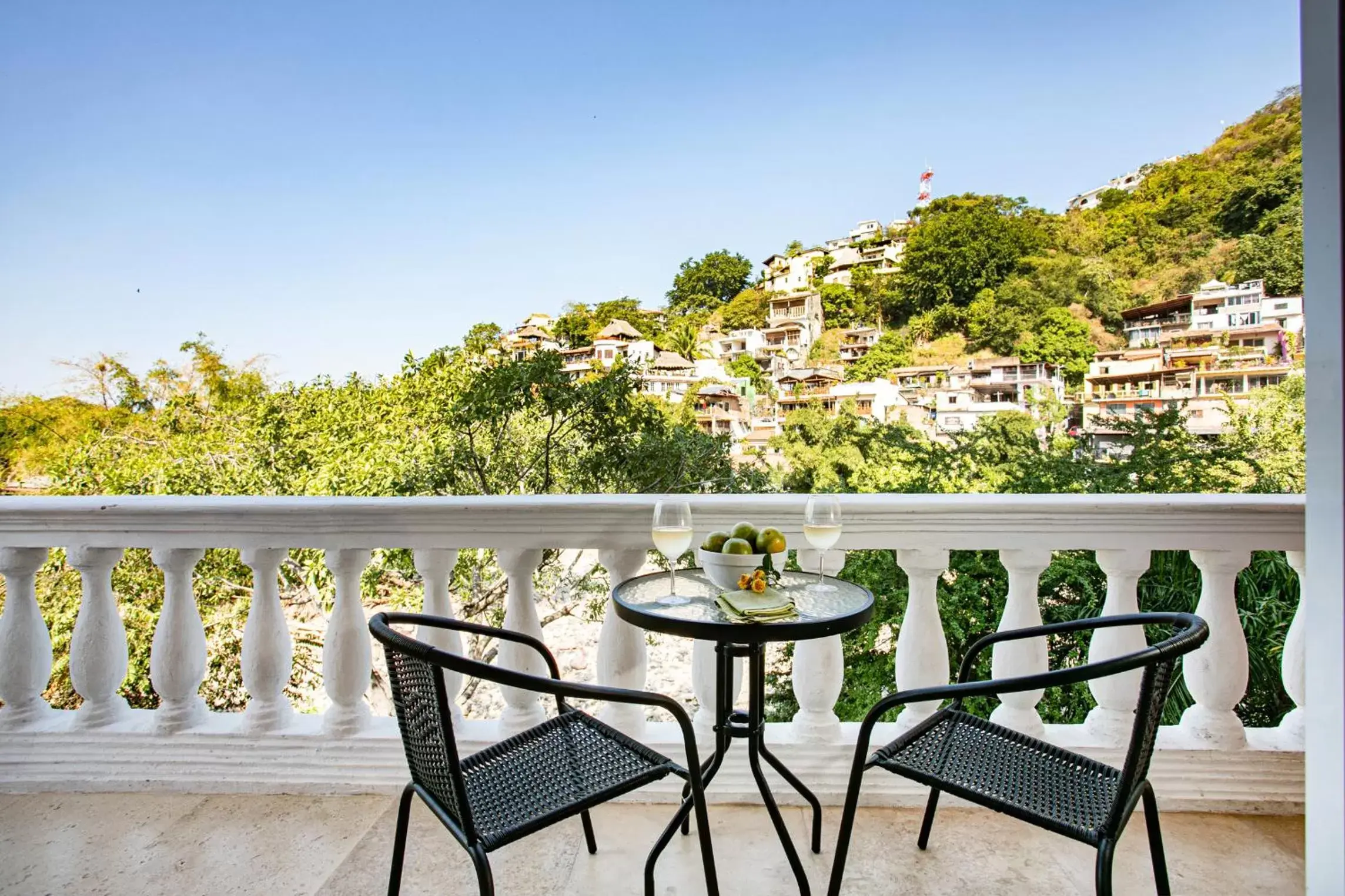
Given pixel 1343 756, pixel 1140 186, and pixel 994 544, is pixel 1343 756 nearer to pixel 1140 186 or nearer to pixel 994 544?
pixel 994 544

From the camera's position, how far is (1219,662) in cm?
171

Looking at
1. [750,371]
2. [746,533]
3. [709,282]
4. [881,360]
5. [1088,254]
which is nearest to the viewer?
[746,533]

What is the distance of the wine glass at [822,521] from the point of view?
1486 millimetres

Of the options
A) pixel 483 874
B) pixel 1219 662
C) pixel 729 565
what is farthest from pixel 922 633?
pixel 483 874

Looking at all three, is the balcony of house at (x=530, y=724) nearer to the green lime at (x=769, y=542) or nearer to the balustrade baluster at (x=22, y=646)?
the balustrade baluster at (x=22, y=646)

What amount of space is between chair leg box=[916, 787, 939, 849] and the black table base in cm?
22

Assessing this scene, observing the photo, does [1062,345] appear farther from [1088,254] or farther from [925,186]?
[925,186]

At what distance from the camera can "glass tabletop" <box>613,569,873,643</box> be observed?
1267mm

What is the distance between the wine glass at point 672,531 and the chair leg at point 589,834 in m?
0.52

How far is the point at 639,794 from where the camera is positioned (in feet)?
5.78

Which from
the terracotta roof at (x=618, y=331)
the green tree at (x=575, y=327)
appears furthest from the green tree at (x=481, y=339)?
the terracotta roof at (x=618, y=331)

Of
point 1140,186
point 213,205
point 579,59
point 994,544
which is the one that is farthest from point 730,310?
point 994,544

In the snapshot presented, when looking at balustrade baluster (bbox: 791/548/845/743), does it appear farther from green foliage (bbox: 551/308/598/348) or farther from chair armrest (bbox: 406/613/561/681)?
green foliage (bbox: 551/308/598/348)

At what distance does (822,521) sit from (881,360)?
50.5 ft
